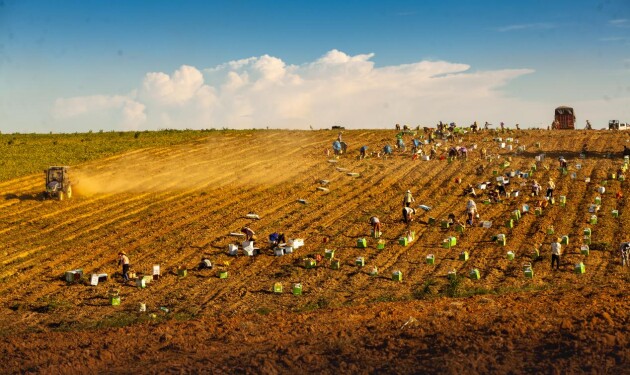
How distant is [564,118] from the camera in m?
70.8

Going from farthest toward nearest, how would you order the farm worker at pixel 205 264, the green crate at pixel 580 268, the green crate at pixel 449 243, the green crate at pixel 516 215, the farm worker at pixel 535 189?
the farm worker at pixel 535 189 → the green crate at pixel 516 215 → the green crate at pixel 449 243 → the farm worker at pixel 205 264 → the green crate at pixel 580 268

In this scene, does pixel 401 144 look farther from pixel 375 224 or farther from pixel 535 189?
pixel 375 224

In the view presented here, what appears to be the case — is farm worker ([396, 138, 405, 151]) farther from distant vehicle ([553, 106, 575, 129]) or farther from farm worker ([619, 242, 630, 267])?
farm worker ([619, 242, 630, 267])

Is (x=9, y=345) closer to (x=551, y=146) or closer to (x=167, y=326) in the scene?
(x=167, y=326)

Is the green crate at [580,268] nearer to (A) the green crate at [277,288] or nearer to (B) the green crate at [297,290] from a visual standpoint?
(B) the green crate at [297,290]

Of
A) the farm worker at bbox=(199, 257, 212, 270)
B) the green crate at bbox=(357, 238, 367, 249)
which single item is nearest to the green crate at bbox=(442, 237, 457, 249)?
the green crate at bbox=(357, 238, 367, 249)

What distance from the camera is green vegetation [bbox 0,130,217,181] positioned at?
55406 millimetres

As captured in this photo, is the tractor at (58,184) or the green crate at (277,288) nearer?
the green crate at (277,288)

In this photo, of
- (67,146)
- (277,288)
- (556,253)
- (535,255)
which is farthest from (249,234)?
(67,146)

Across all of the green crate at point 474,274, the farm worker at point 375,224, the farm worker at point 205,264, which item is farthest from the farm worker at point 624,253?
the farm worker at point 205,264

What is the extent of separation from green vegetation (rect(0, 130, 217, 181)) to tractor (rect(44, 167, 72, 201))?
872 centimetres

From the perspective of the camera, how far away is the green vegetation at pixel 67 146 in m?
55.4

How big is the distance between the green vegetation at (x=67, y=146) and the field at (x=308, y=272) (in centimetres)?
116

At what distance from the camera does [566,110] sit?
70.6 m
